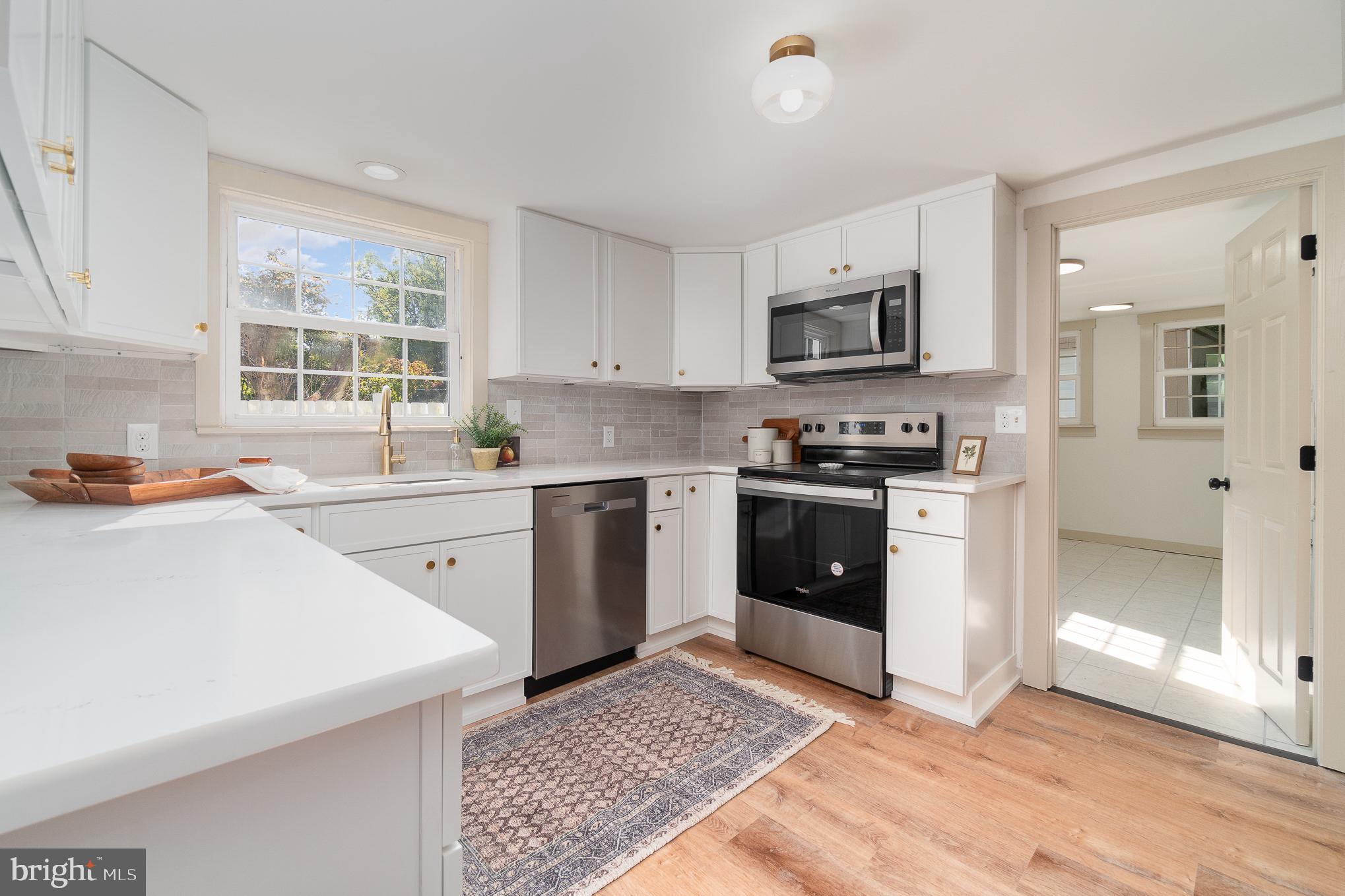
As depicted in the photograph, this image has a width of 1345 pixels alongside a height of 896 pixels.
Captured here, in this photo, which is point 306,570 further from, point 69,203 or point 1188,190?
point 1188,190

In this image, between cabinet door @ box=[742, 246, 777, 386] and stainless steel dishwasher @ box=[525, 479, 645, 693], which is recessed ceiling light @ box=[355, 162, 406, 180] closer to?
stainless steel dishwasher @ box=[525, 479, 645, 693]

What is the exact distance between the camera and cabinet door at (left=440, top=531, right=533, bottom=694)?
2287mm

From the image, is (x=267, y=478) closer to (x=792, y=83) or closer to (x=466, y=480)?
(x=466, y=480)

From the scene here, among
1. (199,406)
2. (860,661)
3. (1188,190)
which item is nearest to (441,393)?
(199,406)

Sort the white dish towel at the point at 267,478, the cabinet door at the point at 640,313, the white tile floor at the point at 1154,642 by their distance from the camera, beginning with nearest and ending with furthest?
1. the white dish towel at the point at 267,478
2. the white tile floor at the point at 1154,642
3. the cabinet door at the point at 640,313

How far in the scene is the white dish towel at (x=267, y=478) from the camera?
6.03 ft

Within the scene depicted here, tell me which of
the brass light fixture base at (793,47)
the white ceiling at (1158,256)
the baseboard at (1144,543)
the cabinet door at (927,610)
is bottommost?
the baseboard at (1144,543)

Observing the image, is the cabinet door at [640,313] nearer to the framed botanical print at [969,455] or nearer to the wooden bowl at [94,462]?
the framed botanical print at [969,455]

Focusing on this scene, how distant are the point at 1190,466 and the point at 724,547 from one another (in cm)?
480

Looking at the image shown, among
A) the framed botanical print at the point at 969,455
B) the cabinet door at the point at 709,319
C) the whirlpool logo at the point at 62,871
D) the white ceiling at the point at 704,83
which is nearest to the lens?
the whirlpool logo at the point at 62,871

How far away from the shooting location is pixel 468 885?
152 cm

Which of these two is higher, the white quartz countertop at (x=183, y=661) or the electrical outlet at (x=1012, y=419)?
the electrical outlet at (x=1012, y=419)

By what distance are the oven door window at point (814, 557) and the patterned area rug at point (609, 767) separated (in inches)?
17.0

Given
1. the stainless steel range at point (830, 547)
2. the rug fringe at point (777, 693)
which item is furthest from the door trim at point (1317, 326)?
the rug fringe at point (777, 693)
